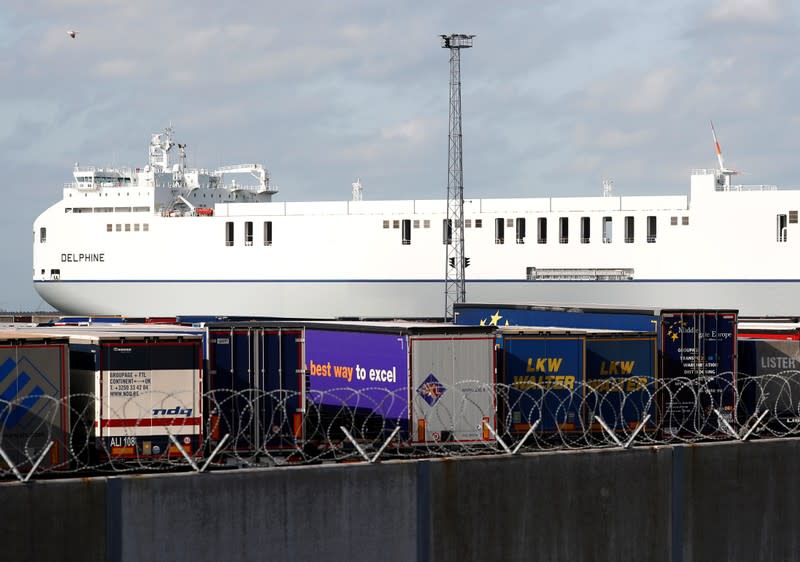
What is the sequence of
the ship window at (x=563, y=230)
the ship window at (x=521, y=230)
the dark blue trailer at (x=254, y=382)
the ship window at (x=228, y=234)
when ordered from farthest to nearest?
the ship window at (x=228, y=234)
the ship window at (x=521, y=230)
the ship window at (x=563, y=230)
the dark blue trailer at (x=254, y=382)

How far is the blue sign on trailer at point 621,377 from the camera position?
1067 inches

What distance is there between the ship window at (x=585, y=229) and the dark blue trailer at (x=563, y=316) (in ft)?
130

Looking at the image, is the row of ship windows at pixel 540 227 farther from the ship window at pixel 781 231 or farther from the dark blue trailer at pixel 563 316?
the dark blue trailer at pixel 563 316

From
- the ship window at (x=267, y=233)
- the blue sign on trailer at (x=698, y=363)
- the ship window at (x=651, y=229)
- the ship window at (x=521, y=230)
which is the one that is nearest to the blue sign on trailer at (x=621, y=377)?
the blue sign on trailer at (x=698, y=363)

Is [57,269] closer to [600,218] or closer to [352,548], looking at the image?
[600,218]

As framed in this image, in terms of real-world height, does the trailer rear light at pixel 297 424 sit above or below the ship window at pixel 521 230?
below

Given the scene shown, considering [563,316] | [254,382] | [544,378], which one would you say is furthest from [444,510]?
[563,316]

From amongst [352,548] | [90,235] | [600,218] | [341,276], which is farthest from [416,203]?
[352,548]

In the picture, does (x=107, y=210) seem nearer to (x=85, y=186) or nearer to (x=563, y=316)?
(x=85, y=186)

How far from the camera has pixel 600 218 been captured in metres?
77.9

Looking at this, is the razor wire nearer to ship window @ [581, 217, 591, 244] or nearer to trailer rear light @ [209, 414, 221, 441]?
trailer rear light @ [209, 414, 221, 441]

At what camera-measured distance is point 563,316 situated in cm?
3353

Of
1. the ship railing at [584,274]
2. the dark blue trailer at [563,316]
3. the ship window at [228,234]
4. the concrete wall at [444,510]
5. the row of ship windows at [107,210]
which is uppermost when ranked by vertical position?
the row of ship windows at [107,210]

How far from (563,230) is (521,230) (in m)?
2.61
